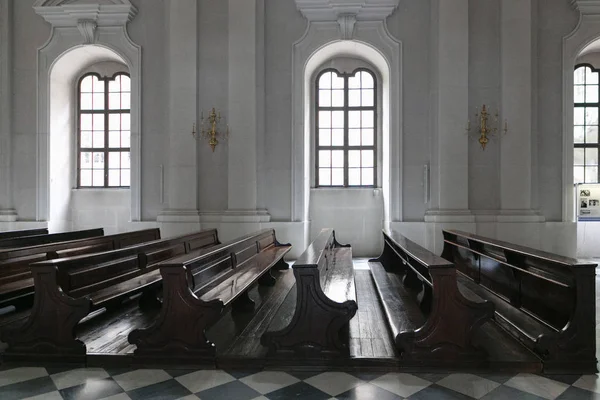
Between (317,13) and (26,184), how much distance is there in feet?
25.3

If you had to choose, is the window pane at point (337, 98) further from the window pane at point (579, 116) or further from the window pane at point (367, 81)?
the window pane at point (579, 116)

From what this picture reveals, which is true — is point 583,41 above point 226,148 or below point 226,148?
above

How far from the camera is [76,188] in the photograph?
12203 mm

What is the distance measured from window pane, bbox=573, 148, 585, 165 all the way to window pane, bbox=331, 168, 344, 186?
5790 mm

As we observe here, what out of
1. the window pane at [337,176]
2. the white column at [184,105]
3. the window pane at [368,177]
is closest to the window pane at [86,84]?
the white column at [184,105]

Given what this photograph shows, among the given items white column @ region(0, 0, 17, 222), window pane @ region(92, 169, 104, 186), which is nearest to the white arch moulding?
white column @ region(0, 0, 17, 222)

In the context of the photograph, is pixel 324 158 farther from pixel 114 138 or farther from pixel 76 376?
pixel 76 376

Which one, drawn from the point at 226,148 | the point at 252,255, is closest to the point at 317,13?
the point at 226,148

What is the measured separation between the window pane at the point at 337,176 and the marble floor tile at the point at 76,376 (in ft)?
28.8

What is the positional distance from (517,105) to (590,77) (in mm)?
3547

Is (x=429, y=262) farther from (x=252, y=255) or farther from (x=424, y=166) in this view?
(x=424, y=166)

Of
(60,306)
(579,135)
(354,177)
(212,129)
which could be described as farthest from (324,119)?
(60,306)

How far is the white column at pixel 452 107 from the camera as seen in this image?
9.98 metres

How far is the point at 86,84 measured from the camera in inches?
488
